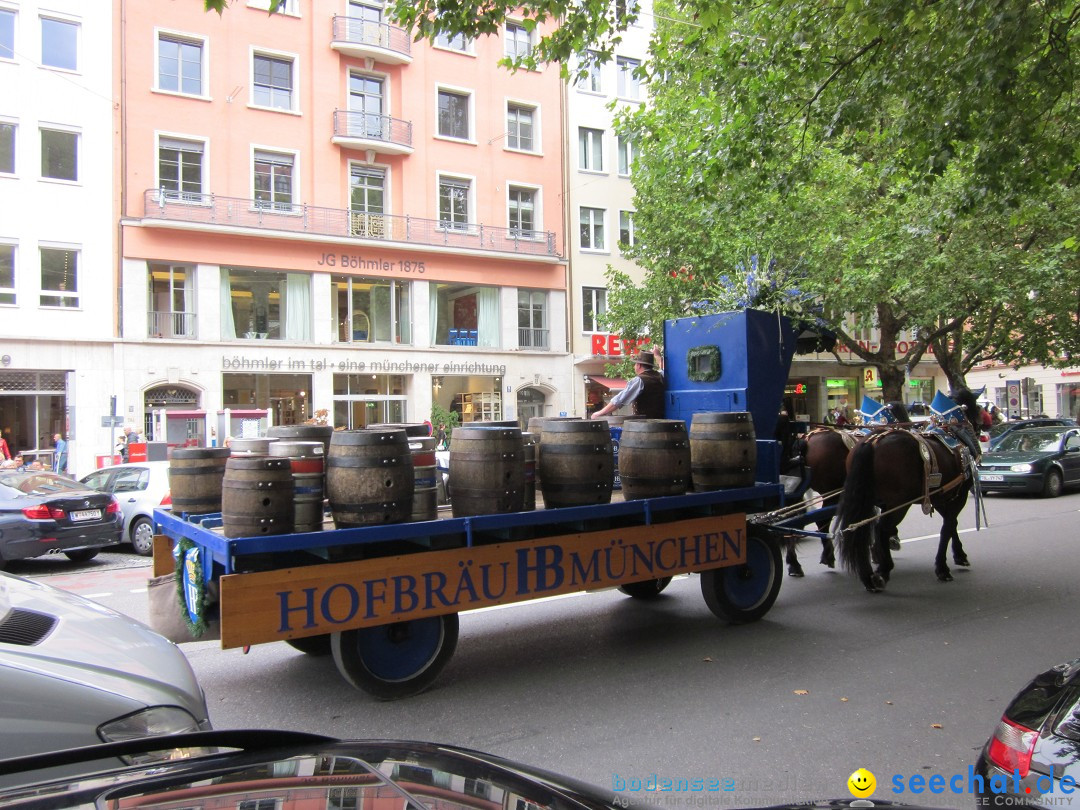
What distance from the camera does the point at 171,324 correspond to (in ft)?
77.0

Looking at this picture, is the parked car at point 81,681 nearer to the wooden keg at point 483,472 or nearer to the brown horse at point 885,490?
the wooden keg at point 483,472

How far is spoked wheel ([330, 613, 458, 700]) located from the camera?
525 cm

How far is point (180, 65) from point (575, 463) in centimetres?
2376

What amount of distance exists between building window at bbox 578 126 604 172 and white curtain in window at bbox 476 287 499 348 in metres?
6.73

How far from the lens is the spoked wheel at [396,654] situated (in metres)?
5.25

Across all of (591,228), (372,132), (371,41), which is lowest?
(591,228)

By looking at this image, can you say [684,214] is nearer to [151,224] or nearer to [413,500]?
[151,224]

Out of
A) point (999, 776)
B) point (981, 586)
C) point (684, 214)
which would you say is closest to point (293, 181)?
point (684, 214)

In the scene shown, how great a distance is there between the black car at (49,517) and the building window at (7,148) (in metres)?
13.8

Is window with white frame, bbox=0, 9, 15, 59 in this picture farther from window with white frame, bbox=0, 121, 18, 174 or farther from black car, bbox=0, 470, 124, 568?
black car, bbox=0, 470, 124, 568

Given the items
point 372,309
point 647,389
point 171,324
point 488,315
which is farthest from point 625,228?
point 647,389

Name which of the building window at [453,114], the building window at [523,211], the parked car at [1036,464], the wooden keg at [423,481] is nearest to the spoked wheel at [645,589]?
the wooden keg at [423,481]

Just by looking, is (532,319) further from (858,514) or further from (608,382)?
(858,514)

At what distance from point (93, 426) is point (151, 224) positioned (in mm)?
5961
